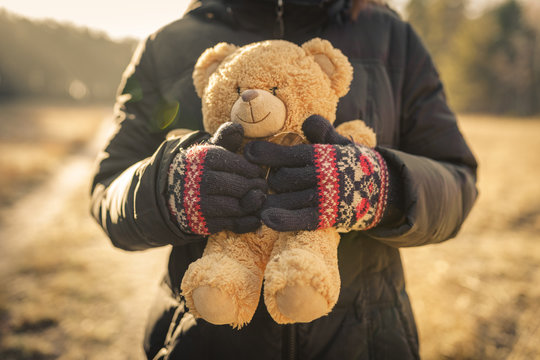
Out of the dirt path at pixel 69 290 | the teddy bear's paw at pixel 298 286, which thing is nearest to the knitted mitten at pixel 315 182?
the teddy bear's paw at pixel 298 286

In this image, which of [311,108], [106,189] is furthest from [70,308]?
[311,108]

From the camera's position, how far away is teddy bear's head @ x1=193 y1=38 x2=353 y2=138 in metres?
0.99

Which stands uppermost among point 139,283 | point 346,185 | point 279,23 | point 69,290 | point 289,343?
point 279,23

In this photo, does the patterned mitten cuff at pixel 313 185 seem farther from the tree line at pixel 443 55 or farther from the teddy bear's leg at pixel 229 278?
the tree line at pixel 443 55

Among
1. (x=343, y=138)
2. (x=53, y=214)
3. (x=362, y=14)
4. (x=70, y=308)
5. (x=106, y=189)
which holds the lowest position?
(x=53, y=214)

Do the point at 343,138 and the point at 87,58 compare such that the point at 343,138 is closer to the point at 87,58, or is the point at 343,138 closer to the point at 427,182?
the point at 427,182

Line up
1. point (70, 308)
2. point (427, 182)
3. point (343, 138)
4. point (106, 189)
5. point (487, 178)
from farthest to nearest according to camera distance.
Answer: point (487, 178) < point (70, 308) < point (106, 189) < point (427, 182) < point (343, 138)

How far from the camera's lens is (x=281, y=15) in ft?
4.56

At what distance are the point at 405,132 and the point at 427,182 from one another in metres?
0.39

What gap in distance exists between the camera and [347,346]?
133 centimetres

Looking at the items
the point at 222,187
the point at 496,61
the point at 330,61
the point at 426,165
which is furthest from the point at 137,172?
the point at 496,61

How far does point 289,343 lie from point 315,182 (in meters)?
0.74

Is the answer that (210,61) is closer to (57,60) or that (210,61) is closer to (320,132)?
(320,132)

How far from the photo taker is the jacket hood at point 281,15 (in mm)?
1393
